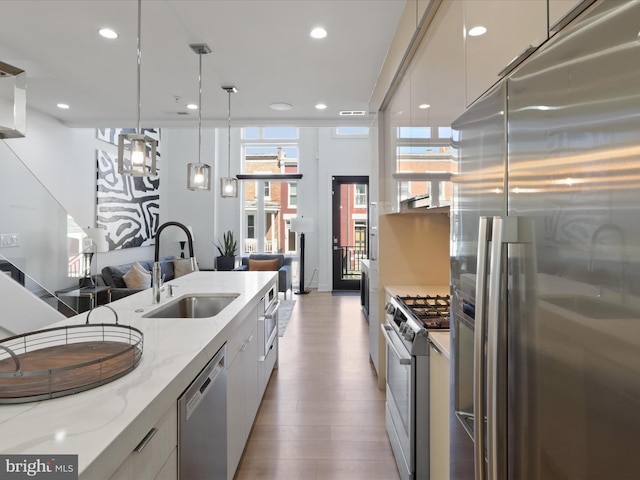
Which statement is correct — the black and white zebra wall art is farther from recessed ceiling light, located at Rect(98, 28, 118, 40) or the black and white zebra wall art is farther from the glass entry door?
the glass entry door

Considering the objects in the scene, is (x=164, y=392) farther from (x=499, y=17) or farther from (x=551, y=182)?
(x=499, y=17)

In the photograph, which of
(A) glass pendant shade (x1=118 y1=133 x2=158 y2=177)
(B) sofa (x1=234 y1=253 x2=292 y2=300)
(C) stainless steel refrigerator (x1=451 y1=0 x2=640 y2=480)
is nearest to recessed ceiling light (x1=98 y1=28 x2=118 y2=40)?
(A) glass pendant shade (x1=118 y1=133 x2=158 y2=177)

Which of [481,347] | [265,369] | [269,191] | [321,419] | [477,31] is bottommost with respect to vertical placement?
[321,419]

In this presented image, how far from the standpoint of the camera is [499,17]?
1.00m

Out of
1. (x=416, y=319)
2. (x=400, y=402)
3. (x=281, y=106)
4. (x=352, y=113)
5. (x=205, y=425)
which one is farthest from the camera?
(x=352, y=113)

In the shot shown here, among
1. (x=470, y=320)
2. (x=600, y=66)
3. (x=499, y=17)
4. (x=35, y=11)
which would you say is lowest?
(x=470, y=320)

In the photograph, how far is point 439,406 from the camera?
1.50 m

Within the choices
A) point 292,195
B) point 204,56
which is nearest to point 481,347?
point 204,56

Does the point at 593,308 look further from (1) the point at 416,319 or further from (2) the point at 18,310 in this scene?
(2) the point at 18,310

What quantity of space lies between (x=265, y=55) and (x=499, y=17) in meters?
2.22

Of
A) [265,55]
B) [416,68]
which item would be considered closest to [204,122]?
[265,55]

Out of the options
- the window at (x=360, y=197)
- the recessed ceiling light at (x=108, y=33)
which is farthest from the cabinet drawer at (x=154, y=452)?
the window at (x=360, y=197)

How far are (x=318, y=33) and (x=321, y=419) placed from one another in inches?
108

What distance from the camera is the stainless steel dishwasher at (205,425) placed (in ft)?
3.85
